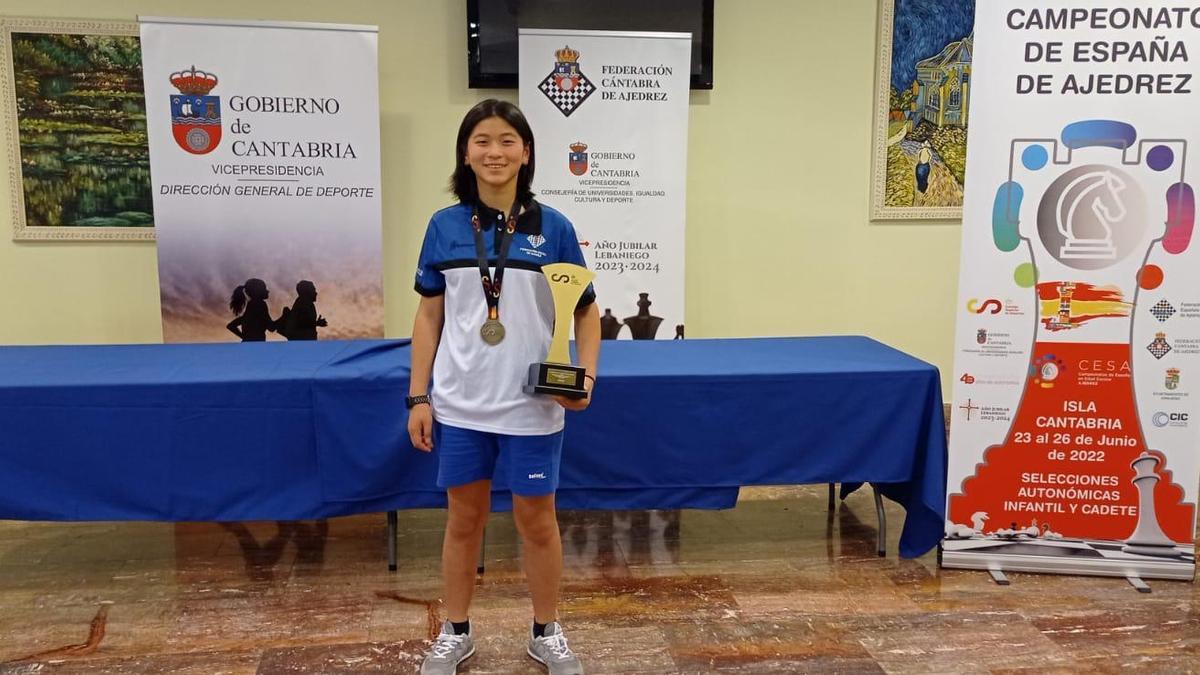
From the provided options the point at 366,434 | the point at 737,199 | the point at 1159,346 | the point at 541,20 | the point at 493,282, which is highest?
the point at 541,20

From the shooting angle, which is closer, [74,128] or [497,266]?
[497,266]

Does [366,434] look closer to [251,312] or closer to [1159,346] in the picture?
[251,312]

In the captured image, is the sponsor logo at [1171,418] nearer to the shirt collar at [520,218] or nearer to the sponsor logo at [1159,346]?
the sponsor logo at [1159,346]

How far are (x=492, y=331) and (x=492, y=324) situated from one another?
0.02 metres

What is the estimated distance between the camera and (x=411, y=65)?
13.5 feet

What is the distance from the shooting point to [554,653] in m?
2.02

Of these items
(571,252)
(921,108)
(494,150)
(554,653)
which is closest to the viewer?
(494,150)

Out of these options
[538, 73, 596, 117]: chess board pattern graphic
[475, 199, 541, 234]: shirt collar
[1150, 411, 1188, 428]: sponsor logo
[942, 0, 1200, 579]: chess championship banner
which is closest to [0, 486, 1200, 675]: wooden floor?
[942, 0, 1200, 579]: chess championship banner

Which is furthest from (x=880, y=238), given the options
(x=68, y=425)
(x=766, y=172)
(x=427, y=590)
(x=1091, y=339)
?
(x=68, y=425)

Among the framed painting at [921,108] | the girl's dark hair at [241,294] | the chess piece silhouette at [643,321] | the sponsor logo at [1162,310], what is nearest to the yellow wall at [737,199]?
the framed painting at [921,108]

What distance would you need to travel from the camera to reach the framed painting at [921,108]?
14.2 feet

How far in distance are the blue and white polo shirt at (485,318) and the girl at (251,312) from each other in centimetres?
228

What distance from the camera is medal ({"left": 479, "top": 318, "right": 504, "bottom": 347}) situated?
1.81 metres

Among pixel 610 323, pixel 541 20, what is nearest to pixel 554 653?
pixel 610 323
